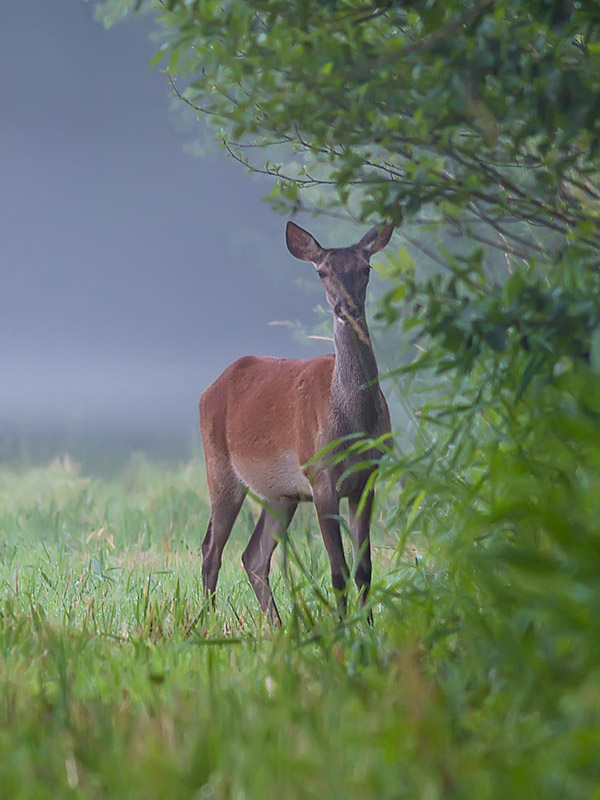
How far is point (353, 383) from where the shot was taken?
3.78 m

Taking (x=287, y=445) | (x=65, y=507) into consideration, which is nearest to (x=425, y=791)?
(x=287, y=445)

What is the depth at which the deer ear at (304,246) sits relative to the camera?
390 centimetres

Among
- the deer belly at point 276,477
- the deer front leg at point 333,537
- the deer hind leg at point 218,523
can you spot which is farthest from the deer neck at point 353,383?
the deer hind leg at point 218,523

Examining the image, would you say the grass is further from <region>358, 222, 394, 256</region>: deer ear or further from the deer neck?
<region>358, 222, 394, 256</region>: deer ear

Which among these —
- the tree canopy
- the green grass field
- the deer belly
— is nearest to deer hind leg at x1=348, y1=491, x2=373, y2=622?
the deer belly

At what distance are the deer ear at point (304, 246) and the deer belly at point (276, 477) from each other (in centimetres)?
82

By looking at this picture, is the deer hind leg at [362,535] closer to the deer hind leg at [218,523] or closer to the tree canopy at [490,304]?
the deer hind leg at [218,523]

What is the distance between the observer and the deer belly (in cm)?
415


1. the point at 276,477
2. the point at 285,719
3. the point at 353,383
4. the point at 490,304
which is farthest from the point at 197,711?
the point at 276,477

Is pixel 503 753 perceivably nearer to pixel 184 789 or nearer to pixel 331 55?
pixel 184 789

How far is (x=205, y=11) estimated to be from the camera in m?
1.99

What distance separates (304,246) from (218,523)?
1.44 metres

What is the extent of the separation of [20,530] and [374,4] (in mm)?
5026

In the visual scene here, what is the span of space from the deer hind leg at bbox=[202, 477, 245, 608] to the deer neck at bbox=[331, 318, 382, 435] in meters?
1.00
